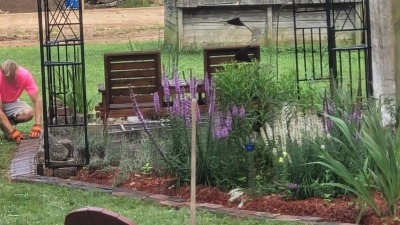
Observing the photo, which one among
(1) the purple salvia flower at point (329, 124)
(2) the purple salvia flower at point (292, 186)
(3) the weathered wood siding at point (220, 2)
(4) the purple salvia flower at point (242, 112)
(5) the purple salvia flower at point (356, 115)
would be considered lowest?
(2) the purple salvia flower at point (292, 186)

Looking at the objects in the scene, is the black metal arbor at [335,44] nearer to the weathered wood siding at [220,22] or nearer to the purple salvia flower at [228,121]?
the weathered wood siding at [220,22]

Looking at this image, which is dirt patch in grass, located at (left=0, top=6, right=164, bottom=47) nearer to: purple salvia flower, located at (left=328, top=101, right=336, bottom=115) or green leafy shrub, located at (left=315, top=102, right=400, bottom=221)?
purple salvia flower, located at (left=328, top=101, right=336, bottom=115)

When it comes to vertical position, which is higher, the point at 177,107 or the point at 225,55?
the point at 225,55

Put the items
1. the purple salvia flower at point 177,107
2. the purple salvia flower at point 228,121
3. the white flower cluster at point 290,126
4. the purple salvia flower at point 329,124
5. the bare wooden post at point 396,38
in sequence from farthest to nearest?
the bare wooden post at point 396,38
the purple salvia flower at point 177,107
the white flower cluster at point 290,126
the purple salvia flower at point 228,121
the purple salvia flower at point 329,124

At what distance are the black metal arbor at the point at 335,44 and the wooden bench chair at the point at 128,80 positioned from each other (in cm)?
161

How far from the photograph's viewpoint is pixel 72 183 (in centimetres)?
790

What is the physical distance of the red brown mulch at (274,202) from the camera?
6367 mm

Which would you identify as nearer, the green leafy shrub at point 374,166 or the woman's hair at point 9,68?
the green leafy shrub at point 374,166

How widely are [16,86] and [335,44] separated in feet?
12.7

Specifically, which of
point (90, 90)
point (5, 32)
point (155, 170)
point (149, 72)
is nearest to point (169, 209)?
point (155, 170)

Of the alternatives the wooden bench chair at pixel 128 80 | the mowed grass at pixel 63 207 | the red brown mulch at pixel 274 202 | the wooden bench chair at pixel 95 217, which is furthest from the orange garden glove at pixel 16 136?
the wooden bench chair at pixel 95 217

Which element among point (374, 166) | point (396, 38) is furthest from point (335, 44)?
point (374, 166)

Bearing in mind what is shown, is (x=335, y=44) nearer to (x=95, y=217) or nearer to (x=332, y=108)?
(x=332, y=108)

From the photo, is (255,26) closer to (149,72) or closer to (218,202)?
(149,72)
